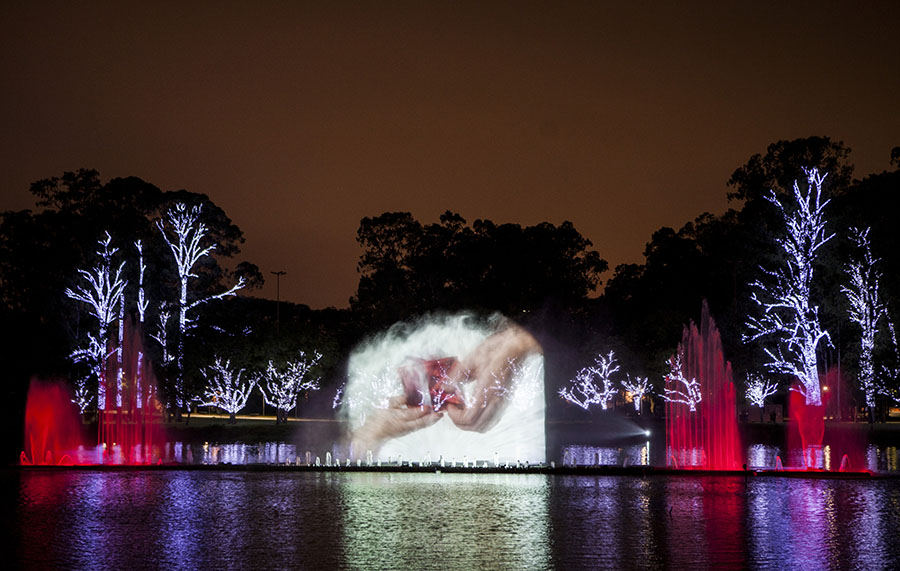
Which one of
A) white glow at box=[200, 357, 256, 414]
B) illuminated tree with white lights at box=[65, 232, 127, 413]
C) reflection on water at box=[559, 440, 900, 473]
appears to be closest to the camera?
reflection on water at box=[559, 440, 900, 473]

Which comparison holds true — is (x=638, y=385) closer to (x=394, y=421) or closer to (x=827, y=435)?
(x=394, y=421)

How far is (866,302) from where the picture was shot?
187 ft

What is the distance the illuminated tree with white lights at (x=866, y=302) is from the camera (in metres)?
55.0

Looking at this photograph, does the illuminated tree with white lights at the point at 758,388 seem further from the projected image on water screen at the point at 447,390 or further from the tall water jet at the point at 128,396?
the tall water jet at the point at 128,396

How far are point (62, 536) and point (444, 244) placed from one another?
79788 millimetres

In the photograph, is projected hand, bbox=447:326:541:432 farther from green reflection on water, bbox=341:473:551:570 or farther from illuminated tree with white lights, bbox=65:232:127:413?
green reflection on water, bbox=341:473:551:570

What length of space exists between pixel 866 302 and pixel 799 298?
12.9 feet

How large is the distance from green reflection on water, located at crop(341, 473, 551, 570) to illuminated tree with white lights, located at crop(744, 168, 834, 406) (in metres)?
36.9

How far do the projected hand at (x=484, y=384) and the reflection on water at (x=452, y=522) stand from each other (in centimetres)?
3224

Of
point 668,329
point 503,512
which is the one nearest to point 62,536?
point 503,512

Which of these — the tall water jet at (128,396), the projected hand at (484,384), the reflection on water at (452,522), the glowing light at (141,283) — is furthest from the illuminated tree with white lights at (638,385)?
the reflection on water at (452,522)

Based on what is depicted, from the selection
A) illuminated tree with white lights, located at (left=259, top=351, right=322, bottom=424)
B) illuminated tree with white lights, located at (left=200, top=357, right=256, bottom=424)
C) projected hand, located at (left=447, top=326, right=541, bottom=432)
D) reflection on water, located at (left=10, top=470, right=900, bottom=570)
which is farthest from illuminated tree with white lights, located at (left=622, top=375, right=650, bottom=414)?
reflection on water, located at (left=10, top=470, right=900, bottom=570)

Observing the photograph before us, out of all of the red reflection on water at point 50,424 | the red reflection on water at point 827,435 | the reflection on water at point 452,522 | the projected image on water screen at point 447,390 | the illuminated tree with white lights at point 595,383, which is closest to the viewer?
the reflection on water at point 452,522

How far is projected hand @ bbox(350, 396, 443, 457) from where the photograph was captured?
55344mm
